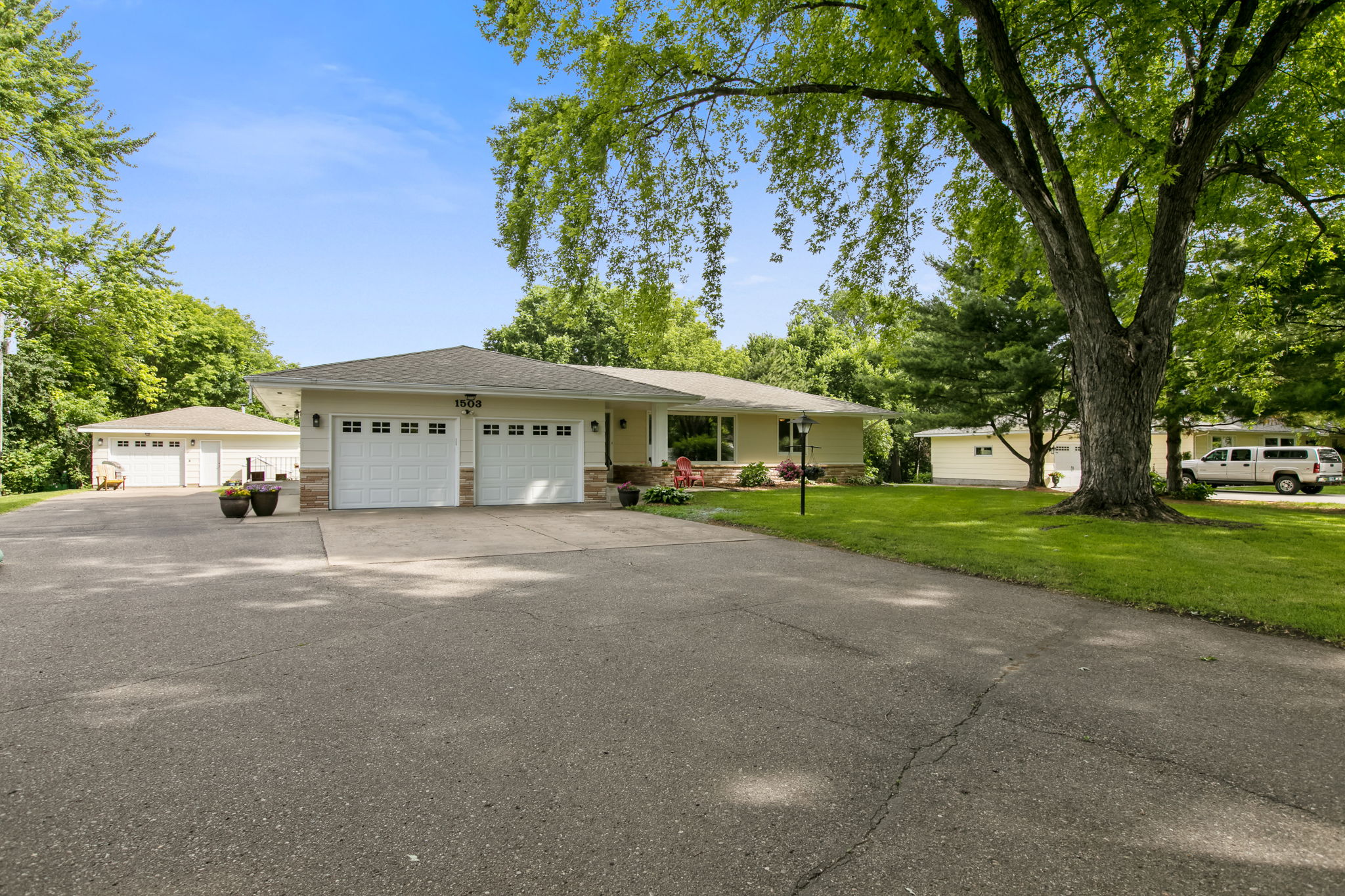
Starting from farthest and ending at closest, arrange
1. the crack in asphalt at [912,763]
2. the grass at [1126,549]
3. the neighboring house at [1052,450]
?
the neighboring house at [1052,450]
the grass at [1126,549]
the crack in asphalt at [912,763]

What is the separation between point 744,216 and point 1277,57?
828 cm

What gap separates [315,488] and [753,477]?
40.6 ft

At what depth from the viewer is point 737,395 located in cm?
2191

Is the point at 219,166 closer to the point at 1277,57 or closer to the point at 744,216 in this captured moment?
the point at 744,216

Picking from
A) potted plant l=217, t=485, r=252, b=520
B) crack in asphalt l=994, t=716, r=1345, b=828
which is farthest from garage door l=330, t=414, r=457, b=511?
crack in asphalt l=994, t=716, r=1345, b=828

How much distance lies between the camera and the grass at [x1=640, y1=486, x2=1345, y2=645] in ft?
18.1

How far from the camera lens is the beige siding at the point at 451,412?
43.2 feet

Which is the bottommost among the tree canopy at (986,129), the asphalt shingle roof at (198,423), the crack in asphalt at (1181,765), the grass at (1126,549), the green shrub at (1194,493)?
the crack in asphalt at (1181,765)

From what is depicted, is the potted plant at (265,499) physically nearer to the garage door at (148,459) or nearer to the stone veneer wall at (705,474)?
the stone veneer wall at (705,474)

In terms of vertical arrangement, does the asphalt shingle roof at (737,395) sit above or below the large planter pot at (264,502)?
above

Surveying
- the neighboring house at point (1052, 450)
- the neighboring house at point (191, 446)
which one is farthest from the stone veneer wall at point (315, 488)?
the neighboring house at point (1052, 450)

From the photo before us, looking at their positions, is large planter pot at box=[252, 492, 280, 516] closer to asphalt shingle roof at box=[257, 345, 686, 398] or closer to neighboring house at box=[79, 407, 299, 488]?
asphalt shingle roof at box=[257, 345, 686, 398]

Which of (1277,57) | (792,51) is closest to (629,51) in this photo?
(792,51)

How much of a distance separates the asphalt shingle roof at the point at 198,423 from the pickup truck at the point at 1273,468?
118 ft
